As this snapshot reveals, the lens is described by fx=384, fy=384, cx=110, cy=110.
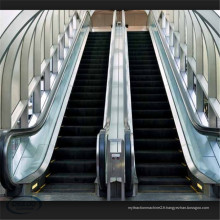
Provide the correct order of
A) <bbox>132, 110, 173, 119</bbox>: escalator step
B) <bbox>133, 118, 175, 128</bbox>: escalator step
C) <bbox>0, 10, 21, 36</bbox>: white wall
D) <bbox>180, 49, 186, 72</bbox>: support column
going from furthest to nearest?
<bbox>180, 49, 186, 72</bbox>: support column < <bbox>132, 110, 173, 119</bbox>: escalator step < <bbox>133, 118, 175, 128</bbox>: escalator step < <bbox>0, 10, 21, 36</bbox>: white wall

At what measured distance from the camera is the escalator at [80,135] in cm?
665

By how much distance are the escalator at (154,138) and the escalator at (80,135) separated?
85 centimetres

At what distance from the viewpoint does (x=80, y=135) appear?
8.23m

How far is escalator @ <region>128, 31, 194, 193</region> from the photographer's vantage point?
21.6 feet

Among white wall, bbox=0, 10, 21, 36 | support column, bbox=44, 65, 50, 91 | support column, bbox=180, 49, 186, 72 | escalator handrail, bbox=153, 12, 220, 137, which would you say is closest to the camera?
white wall, bbox=0, 10, 21, 36

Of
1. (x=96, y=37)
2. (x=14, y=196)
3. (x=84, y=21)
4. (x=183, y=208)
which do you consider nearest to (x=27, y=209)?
(x=14, y=196)

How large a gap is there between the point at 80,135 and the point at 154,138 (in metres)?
1.58

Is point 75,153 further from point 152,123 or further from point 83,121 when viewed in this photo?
point 152,123

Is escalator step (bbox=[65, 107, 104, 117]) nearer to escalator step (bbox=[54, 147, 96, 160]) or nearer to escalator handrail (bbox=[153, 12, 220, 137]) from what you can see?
escalator step (bbox=[54, 147, 96, 160])

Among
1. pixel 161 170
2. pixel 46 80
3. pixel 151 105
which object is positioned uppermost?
pixel 46 80

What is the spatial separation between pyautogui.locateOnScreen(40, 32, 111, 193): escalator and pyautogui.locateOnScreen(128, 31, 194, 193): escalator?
0.85 meters

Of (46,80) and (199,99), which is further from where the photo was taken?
(46,80)

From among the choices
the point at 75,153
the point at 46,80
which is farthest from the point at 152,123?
the point at 46,80

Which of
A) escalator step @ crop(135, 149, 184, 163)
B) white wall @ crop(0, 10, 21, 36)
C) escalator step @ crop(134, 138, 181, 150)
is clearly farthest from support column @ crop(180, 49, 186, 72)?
white wall @ crop(0, 10, 21, 36)
